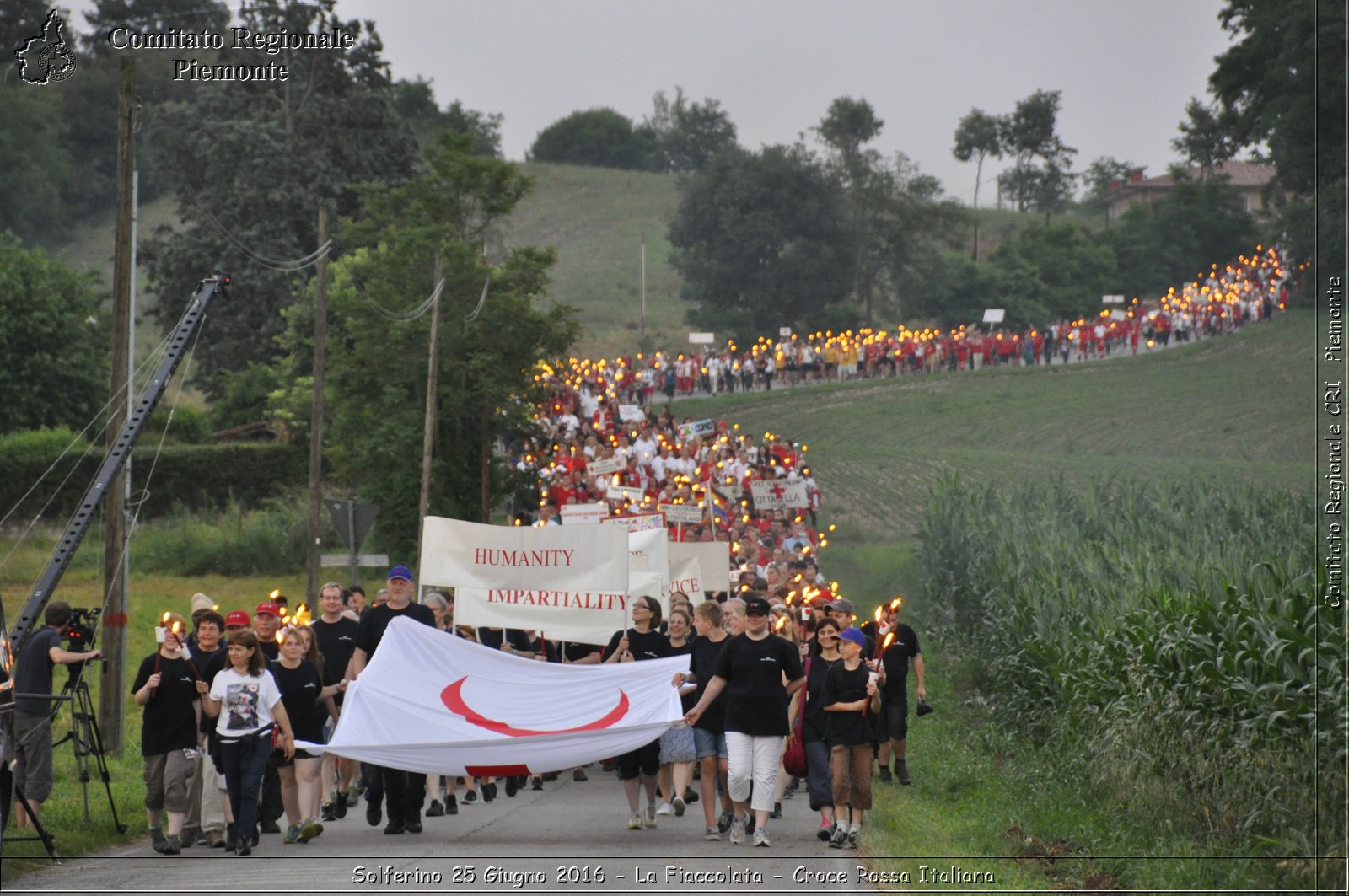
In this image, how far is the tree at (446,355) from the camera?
3956 cm

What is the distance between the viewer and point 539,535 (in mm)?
16328

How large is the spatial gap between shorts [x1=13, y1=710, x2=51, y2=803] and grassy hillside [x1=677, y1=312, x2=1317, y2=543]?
2966 centimetres

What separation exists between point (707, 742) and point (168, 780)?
3959mm

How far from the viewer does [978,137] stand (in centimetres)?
4600

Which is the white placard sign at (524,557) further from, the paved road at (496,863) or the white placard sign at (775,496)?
the white placard sign at (775,496)

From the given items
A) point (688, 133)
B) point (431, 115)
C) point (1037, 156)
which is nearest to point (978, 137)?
point (1037, 156)

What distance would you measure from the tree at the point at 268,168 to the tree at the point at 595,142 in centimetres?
955

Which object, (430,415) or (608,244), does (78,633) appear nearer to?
(430,415)

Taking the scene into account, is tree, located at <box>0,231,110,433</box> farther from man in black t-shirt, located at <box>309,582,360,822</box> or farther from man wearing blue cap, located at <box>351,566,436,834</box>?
man wearing blue cap, located at <box>351,566,436,834</box>

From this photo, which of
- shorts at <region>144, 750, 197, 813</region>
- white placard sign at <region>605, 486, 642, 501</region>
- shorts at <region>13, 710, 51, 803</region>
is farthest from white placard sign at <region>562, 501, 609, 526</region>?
shorts at <region>144, 750, 197, 813</region>

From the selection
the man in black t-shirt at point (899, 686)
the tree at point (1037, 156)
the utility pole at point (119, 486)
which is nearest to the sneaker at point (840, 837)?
the man in black t-shirt at point (899, 686)

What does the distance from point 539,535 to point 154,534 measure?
3152cm

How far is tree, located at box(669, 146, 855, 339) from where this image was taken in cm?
5300

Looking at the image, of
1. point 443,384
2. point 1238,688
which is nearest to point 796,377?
point 443,384
